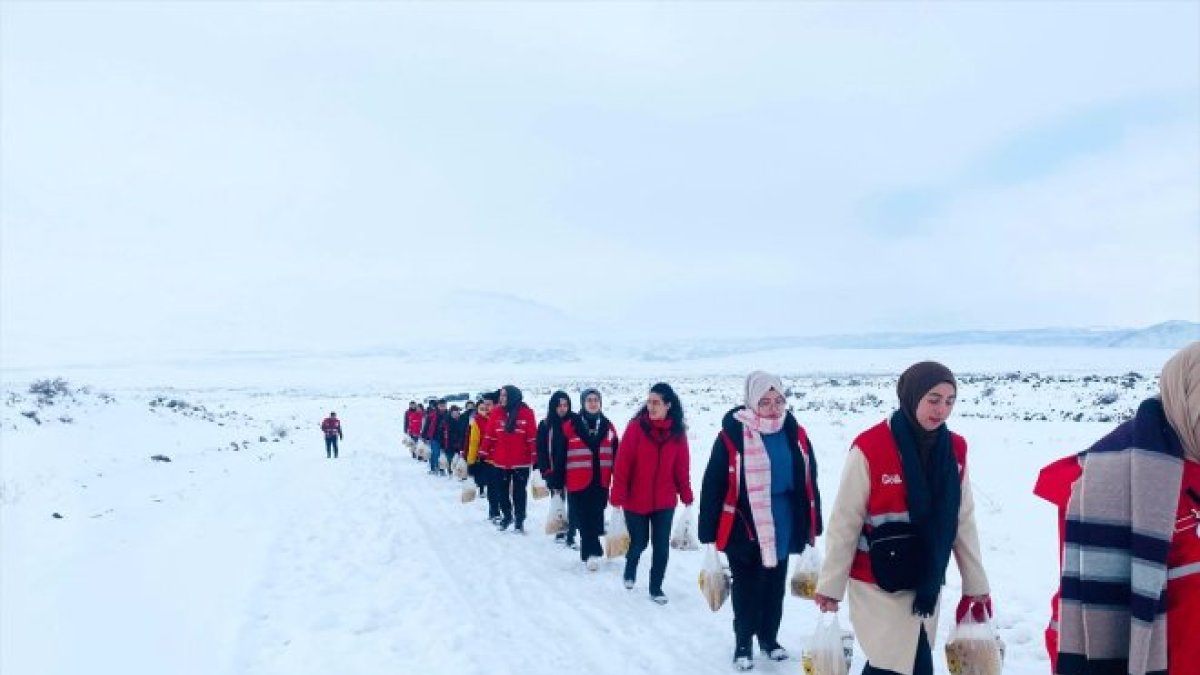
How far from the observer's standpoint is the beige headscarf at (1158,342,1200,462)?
228 cm

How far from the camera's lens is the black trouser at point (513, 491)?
10789 mm

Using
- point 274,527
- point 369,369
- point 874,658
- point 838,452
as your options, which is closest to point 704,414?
point 838,452

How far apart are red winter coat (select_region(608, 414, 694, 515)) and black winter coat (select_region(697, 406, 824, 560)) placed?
5.42ft

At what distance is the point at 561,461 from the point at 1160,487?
6942 mm

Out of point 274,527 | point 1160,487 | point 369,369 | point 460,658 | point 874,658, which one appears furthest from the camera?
point 369,369

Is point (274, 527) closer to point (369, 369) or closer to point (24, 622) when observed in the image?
point (24, 622)

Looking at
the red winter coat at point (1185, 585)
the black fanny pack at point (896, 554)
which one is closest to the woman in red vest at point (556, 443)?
the black fanny pack at point (896, 554)

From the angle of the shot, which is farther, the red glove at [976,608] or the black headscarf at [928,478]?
the red glove at [976,608]

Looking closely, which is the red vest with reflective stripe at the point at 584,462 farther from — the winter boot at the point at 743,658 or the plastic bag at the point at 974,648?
the plastic bag at the point at 974,648

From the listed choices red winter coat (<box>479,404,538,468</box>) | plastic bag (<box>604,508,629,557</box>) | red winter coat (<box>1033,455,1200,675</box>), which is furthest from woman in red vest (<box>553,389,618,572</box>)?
red winter coat (<box>1033,455,1200,675</box>)

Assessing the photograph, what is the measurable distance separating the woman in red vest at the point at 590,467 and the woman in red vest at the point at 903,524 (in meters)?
4.92

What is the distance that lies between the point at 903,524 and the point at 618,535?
13.9 feet

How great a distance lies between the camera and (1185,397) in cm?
229

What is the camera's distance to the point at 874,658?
376 cm
